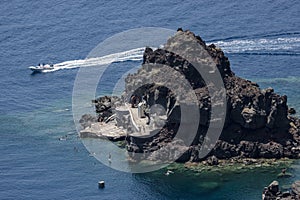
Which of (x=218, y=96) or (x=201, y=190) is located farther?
(x=218, y=96)

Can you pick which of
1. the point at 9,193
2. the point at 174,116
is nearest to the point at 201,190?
the point at 174,116

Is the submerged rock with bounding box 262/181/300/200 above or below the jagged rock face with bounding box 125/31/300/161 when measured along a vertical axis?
below

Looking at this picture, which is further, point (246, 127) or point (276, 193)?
point (246, 127)

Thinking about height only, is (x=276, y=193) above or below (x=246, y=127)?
below

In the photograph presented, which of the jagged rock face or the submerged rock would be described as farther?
the jagged rock face

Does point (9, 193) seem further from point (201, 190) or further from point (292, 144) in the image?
point (292, 144)

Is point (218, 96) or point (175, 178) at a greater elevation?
point (218, 96)

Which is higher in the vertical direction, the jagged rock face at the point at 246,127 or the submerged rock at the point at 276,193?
the jagged rock face at the point at 246,127

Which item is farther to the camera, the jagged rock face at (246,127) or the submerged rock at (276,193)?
the jagged rock face at (246,127)

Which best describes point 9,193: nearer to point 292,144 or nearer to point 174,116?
point 174,116
